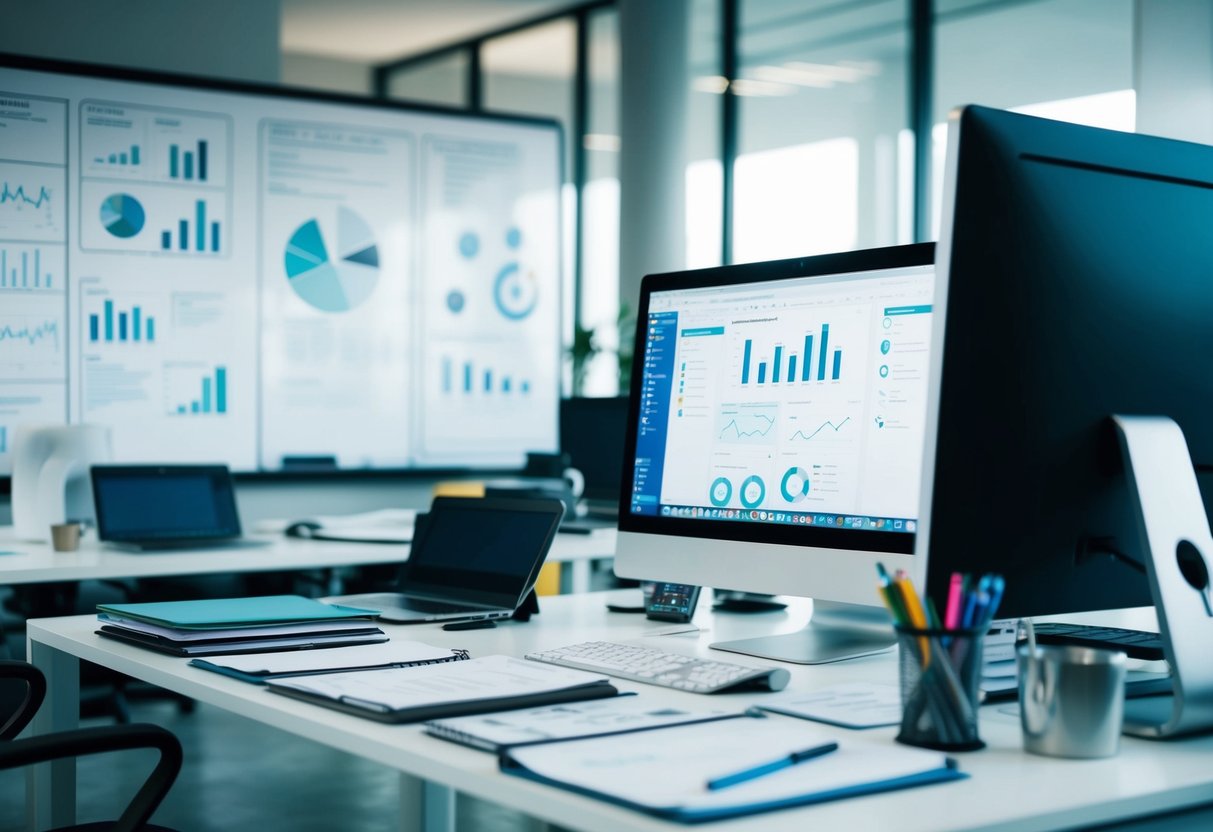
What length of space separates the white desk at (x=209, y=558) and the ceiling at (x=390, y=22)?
5.32m

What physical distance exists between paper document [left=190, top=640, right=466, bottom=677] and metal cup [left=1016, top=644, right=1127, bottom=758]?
683 millimetres

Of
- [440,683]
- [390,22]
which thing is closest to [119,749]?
[440,683]

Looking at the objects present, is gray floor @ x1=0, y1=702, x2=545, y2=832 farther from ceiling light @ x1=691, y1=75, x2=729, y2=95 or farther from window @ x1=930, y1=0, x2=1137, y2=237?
ceiling light @ x1=691, y1=75, x2=729, y2=95

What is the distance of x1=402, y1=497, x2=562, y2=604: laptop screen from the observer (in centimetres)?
188

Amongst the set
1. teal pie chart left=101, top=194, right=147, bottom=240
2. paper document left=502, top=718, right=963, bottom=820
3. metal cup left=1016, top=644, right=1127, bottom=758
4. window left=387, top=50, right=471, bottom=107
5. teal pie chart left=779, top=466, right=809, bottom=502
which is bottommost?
paper document left=502, top=718, right=963, bottom=820

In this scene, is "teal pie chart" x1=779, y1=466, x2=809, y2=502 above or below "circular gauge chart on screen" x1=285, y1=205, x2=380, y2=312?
below

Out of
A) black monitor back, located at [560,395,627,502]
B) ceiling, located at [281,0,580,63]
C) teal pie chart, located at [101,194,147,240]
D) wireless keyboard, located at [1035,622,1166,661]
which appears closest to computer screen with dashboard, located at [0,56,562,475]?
teal pie chart, located at [101,194,147,240]

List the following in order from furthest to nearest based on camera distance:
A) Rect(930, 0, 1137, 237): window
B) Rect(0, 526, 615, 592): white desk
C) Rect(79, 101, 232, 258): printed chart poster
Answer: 1. Rect(930, 0, 1137, 237): window
2. Rect(79, 101, 232, 258): printed chart poster
3. Rect(0, 526, 615, 592): white desk

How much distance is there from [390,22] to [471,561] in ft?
23.0

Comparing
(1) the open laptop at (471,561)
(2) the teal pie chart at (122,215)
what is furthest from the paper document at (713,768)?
(2) the teal pie chart at (122,215)

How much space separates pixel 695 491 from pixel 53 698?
3.08 ft

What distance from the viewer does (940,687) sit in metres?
1.10

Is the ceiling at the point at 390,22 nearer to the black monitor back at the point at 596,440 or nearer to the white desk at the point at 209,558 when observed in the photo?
the black monitor back at the point at 596,440

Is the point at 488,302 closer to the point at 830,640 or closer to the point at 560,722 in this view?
the point at 830,640
